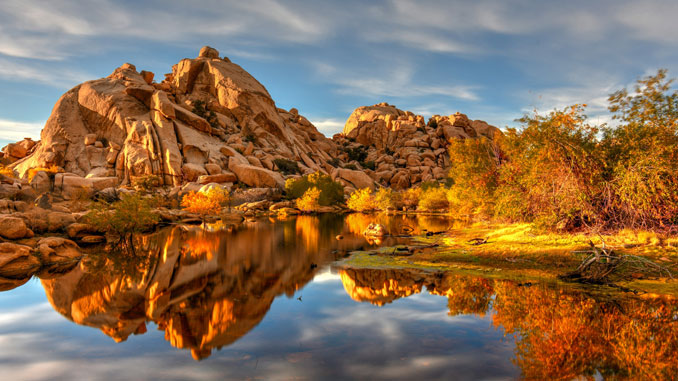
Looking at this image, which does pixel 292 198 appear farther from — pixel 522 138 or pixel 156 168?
pixel 522 138

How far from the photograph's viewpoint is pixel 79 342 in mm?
10016

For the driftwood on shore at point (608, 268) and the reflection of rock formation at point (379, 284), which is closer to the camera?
the driftwood on shore at point (608, 268)

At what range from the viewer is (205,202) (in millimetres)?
50500

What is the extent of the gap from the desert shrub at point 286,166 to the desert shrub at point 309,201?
23324mm

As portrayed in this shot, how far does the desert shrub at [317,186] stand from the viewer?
2798 inches

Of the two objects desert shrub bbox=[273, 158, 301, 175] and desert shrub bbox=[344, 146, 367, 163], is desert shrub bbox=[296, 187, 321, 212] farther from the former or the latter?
desert shrub bbox=[344, 146, 367, 163]

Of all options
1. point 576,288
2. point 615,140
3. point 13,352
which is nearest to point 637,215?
point 615,140

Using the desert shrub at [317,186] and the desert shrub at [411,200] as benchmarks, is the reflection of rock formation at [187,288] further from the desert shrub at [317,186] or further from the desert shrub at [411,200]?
the desert shrub at [411,200]

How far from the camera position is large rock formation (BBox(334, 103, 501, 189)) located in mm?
110875

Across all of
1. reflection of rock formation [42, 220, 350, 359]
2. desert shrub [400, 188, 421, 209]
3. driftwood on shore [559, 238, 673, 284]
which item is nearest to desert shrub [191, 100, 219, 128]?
desert shrub [400, 188, 421, 209]

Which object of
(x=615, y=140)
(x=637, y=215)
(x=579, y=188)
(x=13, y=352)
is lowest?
(x=13, y=352)

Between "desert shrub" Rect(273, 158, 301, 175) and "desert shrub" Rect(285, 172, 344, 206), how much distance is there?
558 inches

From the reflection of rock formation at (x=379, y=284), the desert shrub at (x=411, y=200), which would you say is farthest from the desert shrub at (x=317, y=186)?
the reflection of rock formation at (x=379, y=284)

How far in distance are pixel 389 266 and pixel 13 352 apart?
1467 centimetres
